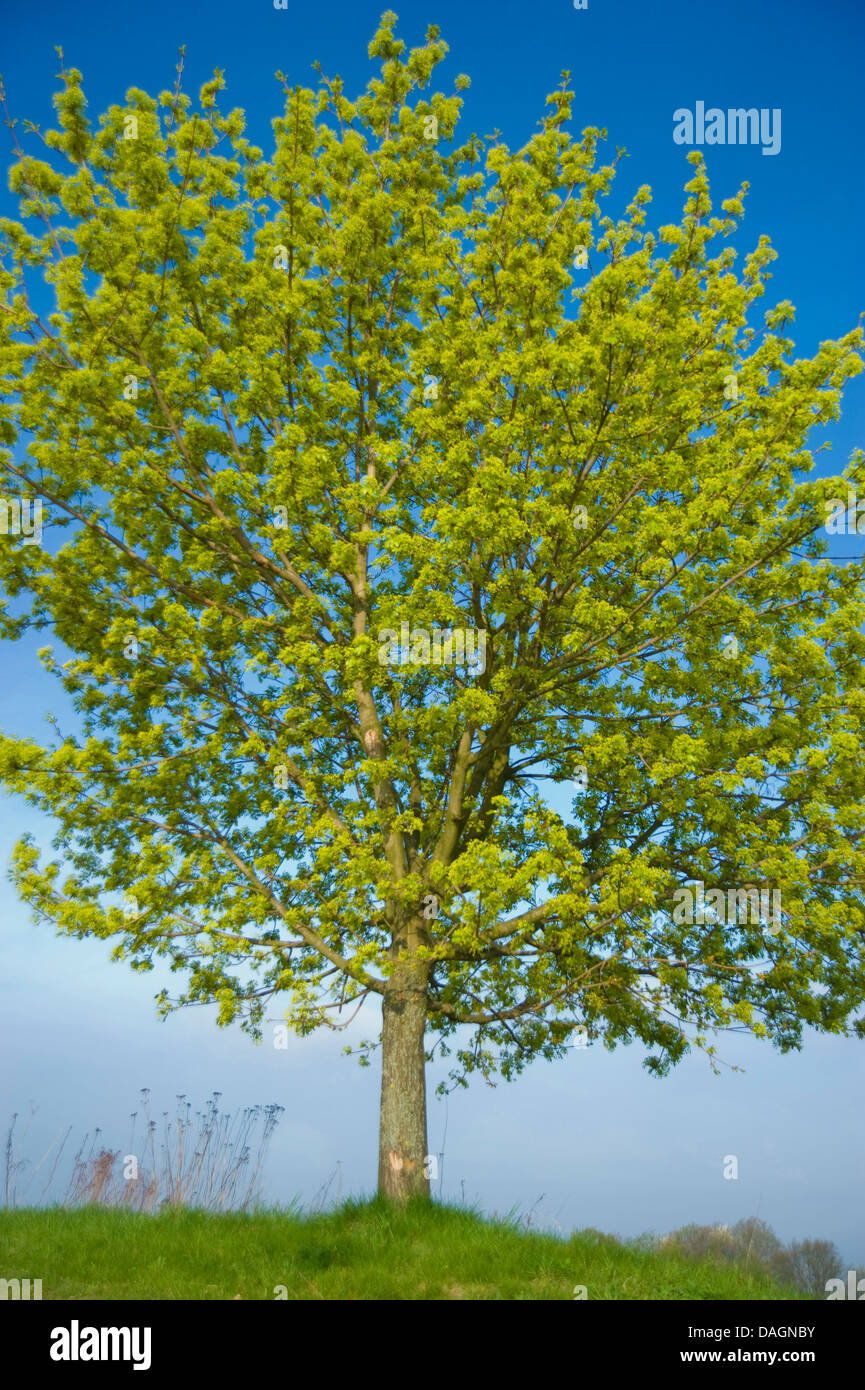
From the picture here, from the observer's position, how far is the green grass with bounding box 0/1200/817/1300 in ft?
29.1

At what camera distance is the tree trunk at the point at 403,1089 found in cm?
1198

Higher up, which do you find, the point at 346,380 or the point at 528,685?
the point at 346,380

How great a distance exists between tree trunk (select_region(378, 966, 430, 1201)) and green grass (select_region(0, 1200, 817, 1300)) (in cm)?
84

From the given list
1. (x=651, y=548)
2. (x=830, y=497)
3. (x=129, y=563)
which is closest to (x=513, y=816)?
(x=651, y=548)

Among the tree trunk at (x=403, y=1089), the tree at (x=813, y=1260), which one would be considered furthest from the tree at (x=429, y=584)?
the tree at (x=813, y=1260)

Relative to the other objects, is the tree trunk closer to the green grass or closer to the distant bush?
the green grass

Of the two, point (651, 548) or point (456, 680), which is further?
point (456, 680)

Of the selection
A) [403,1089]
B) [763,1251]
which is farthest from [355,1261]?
[763,1251]

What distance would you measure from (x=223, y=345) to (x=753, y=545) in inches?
364

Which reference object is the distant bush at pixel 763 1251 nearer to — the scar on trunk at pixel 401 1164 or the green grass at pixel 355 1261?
the green grass at pixel 355 1261

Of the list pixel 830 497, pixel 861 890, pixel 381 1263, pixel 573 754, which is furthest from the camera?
pixel 861 890

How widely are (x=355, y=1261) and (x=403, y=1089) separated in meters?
2.97
